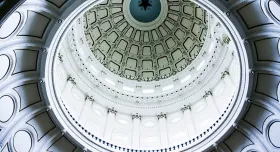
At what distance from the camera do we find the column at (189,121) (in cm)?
2782

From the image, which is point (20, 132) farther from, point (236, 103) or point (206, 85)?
point (206, 85)

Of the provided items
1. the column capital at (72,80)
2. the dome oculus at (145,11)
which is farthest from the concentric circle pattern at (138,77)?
the dome oculus at (145,11)

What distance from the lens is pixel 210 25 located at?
103 ft

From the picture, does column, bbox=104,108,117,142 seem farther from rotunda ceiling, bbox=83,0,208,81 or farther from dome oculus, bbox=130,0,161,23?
dome oculus, bbox=130,0,161,23

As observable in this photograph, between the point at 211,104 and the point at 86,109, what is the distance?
38.3 ft

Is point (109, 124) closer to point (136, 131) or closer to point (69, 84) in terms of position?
point (136, 131)

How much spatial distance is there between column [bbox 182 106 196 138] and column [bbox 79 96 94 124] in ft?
30.6

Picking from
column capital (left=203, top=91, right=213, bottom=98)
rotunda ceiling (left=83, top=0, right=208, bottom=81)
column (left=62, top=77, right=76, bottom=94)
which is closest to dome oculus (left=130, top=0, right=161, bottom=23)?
rotunda ceiling (left=83, top=0, right=208, bottom=81)

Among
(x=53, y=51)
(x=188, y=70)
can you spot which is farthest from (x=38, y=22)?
(x=188, y=70)

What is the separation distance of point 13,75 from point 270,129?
17.3 meters

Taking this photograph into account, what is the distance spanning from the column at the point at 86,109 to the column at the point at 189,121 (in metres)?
9.33

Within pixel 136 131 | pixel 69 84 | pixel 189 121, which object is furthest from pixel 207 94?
pixel 69 84

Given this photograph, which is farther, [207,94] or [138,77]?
[138,77]

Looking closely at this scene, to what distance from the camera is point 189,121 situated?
29.6 meters
